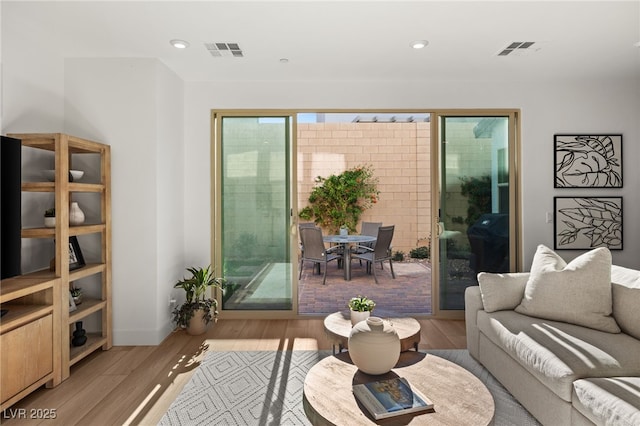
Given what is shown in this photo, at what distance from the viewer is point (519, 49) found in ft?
10.2

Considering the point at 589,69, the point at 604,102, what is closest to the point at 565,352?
the point at 589,69

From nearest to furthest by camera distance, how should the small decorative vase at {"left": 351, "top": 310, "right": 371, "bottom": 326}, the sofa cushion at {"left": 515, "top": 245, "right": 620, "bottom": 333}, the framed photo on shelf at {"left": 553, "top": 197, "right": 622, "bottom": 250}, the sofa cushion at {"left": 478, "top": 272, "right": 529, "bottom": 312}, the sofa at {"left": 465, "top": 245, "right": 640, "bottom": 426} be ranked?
the sofa at {"left": 465, "top": 245, "right": 640, "bottom": 426} < the sofa cushion at {"left": 515, "top": 245, "right": 620, "bottom": 333} < the small decorative vase at {"left": 351, "top": 310, "right": 371, "bottom": 326} < the sofa cushion at {"left": 478, "top": 272, "right": 529, "bottom": 312} < the framed photo on shelf at {"left": 553, "top": 197, "right": 622, "bottom": 250}

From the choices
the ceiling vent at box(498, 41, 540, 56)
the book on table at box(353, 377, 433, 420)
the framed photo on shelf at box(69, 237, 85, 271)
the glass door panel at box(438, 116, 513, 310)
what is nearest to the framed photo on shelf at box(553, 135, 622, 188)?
the glass door panel at box(438, 116, 513, 310)

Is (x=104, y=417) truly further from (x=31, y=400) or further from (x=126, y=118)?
(x=126, y=118)

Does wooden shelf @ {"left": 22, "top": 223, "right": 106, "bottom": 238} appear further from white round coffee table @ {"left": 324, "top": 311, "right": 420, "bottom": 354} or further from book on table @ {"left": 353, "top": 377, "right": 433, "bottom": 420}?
book on table @ {"left": 353, "top": 377, "right": 433, "bottom": 420}

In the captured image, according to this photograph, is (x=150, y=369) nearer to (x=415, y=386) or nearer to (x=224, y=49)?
(x=415, y=386)

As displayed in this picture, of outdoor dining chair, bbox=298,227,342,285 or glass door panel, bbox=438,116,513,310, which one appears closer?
glass door panel, bbox=438,116,513,310

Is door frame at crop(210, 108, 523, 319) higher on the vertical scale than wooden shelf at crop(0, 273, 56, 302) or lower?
higher

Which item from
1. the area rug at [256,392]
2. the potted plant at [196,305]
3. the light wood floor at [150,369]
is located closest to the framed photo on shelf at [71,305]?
the light wood floor at [150,369]

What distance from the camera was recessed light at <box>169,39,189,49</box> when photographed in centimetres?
293

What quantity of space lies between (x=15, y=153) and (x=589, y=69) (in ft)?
16.3

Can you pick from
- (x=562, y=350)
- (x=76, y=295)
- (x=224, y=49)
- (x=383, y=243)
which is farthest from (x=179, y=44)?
(x=383, y=243)

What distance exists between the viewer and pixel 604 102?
3.89 metres

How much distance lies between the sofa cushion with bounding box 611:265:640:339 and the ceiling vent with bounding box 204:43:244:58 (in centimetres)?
340
